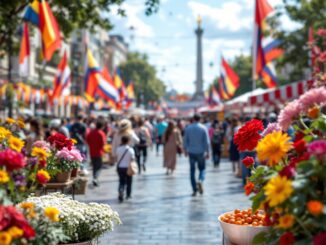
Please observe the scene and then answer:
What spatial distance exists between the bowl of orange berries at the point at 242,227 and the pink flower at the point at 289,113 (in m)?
0.90

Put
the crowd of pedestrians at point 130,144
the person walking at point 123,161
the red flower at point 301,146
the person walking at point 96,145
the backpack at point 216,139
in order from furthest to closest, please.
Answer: the backpack at point 216,139 → the person walking at point 96,145 → the crowd of pedestrians at point 130,144 → the person walking at point 123,161 → the red flower at point 301,146

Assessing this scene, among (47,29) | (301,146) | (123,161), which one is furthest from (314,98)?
(47,29)

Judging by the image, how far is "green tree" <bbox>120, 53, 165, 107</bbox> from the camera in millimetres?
110500

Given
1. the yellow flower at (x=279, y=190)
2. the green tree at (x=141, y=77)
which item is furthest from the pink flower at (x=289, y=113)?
the green tree at (x=141, y=77)

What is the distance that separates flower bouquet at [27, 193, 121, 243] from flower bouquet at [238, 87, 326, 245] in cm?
152

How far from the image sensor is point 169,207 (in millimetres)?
10727

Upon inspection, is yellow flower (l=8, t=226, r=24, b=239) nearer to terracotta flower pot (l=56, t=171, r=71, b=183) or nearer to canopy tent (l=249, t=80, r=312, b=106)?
terracotta flower pot (l=56, t=171, r=71, b=183)

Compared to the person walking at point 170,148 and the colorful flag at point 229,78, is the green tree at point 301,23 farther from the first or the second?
the person walking at point 170,148

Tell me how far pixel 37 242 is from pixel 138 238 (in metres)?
4.57

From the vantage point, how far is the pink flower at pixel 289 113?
342 centimetres

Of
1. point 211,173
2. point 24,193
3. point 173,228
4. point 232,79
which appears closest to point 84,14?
point 211,173

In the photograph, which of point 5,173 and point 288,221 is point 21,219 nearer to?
point 5,173

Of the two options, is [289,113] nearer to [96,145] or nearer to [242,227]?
[242,227]

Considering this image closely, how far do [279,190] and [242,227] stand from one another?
1448 millimetres
